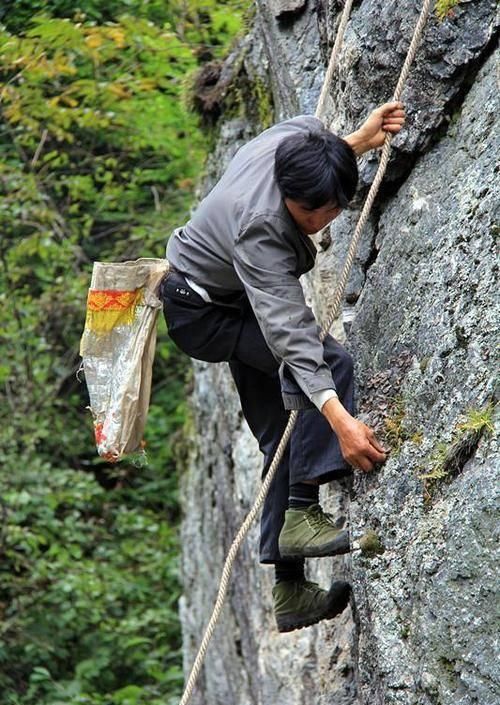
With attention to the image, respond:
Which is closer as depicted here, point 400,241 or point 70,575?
point 400,241

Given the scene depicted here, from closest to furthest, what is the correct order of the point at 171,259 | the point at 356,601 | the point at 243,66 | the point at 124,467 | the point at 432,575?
the point at 432,575 → the point at 356,601 → the point at 171,259 → the point at 243,66 → the point at 124,467

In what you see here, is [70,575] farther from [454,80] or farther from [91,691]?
[454,80]

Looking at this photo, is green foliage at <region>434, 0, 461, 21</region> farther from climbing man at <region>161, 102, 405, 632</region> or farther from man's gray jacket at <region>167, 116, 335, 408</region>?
man's gray jacket at <region>167, 116, 335, 408</region>

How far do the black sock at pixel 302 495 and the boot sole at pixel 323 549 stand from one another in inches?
6.7

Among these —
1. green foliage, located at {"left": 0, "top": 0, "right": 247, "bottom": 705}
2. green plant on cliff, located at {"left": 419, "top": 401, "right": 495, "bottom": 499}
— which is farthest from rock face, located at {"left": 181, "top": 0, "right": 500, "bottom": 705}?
green foliage, located at {"left": 0, "top": 0, "right": 247, "bottom": 705}

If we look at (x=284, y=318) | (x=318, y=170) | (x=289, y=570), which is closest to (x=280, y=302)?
(x=284, y=318)

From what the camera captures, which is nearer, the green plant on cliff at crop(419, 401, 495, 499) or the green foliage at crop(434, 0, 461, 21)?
the green plant on cliff at crop(419, 401, 495, 499)

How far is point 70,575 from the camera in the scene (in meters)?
11.9

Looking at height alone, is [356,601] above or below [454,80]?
below

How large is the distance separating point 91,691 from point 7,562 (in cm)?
160

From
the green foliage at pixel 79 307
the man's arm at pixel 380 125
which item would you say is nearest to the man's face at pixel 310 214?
the man's arm at pixel 380 125

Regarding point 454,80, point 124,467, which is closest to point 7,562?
point 124,467

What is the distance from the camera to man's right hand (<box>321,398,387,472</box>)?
152 inches

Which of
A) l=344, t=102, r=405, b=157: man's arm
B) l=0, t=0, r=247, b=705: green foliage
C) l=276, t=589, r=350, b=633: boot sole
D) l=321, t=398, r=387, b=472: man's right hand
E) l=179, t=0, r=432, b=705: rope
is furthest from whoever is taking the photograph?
l=0, t=0, r=247, b=705: green foliage
